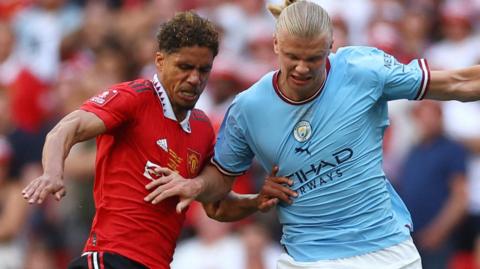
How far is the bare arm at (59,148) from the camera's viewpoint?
19.2 ft

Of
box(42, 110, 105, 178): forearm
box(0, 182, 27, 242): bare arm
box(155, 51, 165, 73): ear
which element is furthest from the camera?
box(0, 182, 27, 242): bare arm

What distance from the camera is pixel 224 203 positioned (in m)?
7.25

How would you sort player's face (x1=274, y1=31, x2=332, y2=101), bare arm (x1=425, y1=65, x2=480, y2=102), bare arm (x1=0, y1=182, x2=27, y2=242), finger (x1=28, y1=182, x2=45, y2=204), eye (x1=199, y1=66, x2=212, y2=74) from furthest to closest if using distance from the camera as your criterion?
bare arm (x1=0, y1=182, x2=27, y2=242)
eye (x1=199, y1=66, x2=212, y2=74)
bare arm (x1=425, y1=65, x2=480, y2=102)
player's face (x1=274, y1=31, x2=332, y2=101)
finger (x1=28, y1=182, x2=45, y2=204)

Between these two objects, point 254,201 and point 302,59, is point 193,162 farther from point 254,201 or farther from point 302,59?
point 302,59

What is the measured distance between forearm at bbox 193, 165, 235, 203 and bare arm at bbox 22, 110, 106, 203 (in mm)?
720

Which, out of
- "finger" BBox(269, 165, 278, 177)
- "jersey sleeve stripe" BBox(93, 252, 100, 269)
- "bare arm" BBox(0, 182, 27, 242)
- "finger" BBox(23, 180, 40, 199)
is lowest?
"bare arm" BBox(0, 182, 27, 242)

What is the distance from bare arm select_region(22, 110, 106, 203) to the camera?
5.85 meters

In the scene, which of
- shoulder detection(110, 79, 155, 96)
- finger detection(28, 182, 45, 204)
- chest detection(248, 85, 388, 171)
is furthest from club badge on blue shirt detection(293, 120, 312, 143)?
finger detection(28, 182, 45, 204)

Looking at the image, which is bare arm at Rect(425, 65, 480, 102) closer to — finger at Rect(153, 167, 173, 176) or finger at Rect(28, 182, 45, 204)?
finger at Rect(153, 167, 173, 176)

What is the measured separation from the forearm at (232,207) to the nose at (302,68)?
44.7 inches

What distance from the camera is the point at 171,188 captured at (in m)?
6.52

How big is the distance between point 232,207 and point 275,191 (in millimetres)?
588

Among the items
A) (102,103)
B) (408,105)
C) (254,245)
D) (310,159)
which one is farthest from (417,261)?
(408,105)

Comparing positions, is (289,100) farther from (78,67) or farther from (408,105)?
(78,67)
